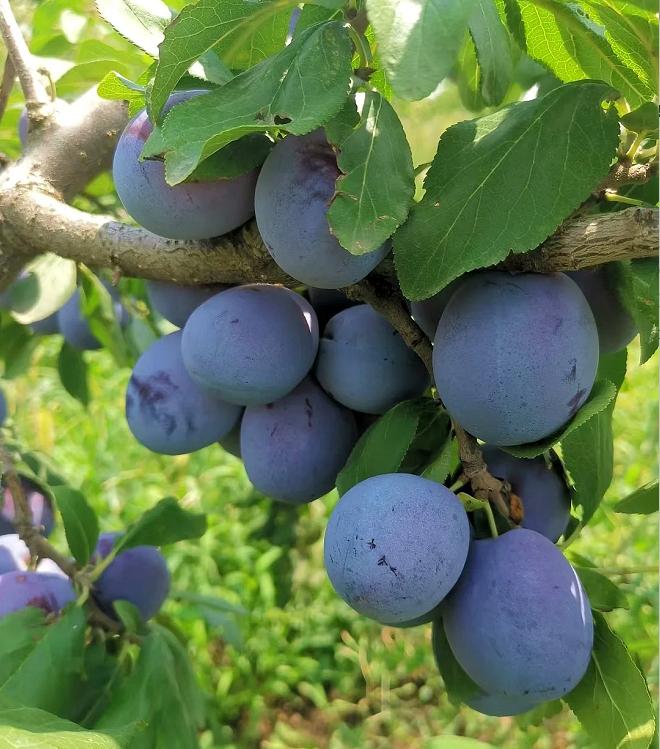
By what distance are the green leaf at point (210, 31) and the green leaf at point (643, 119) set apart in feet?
0.90

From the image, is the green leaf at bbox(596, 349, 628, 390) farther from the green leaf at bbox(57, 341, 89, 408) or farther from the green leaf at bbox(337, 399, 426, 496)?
the green leaf at bbox(57, 341, 89, 408)

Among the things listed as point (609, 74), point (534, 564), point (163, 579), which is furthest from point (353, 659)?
point (609, 74)

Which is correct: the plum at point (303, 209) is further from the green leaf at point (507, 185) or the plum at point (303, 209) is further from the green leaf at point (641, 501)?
the green leaf at point (641, 501)

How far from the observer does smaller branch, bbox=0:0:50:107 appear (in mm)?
840

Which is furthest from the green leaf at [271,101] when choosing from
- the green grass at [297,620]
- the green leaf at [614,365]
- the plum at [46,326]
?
the green grass at [297,620]

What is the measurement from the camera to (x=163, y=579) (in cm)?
102

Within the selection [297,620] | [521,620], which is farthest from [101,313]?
[297,620]

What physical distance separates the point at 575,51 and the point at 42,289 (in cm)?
73

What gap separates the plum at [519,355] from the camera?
0.57 meters

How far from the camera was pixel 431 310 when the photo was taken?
0.67 m

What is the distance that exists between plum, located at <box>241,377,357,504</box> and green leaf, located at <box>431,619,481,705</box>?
0.60ft

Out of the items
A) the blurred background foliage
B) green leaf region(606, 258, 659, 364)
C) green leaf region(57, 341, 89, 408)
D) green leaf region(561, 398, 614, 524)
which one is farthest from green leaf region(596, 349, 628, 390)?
green leaf region(57, 341, 89, 408)

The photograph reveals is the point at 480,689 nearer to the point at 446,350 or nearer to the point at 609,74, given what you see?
the point at 446,350

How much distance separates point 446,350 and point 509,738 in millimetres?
1541
